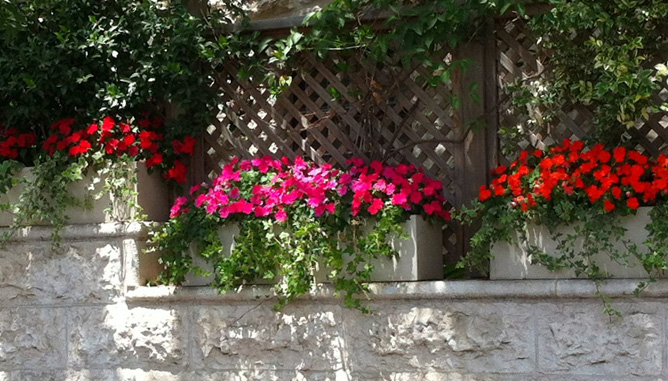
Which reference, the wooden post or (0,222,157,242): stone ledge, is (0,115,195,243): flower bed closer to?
(0,222,157,242): stone ledge

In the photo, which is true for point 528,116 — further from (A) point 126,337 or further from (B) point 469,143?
(A) point 126,337

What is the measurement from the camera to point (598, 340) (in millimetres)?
4078

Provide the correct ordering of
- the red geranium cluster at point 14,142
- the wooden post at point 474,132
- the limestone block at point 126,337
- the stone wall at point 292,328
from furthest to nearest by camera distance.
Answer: the red geranium cluster at point 14,142
the limestone block at point 126,337
the wooden post at point 474,132
the stone wall at point 292,328

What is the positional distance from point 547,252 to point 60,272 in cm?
223

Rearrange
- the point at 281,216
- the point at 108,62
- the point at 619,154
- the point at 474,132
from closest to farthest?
1. the point at 619,154
2. the point at 281,216
3. the point at 474,132
4. the point at 108,62

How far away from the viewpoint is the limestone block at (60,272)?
16.0 ft

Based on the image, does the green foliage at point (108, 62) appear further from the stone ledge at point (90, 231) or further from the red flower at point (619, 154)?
the red flower at point (619, 154)

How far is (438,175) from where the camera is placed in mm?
4766

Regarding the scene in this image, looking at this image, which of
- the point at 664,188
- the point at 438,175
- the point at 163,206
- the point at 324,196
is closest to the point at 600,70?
the point at 664,188

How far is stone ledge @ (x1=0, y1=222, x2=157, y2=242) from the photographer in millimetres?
4824

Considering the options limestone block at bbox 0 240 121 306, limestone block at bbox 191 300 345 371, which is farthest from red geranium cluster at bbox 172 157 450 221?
limestone block at bbox 0 240 121 306

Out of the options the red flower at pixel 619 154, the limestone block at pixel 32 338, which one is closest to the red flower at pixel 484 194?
the red flower at pixel 619 154

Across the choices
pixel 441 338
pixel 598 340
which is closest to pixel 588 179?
pixel 598 340

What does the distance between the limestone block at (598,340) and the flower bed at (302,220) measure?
64cm
